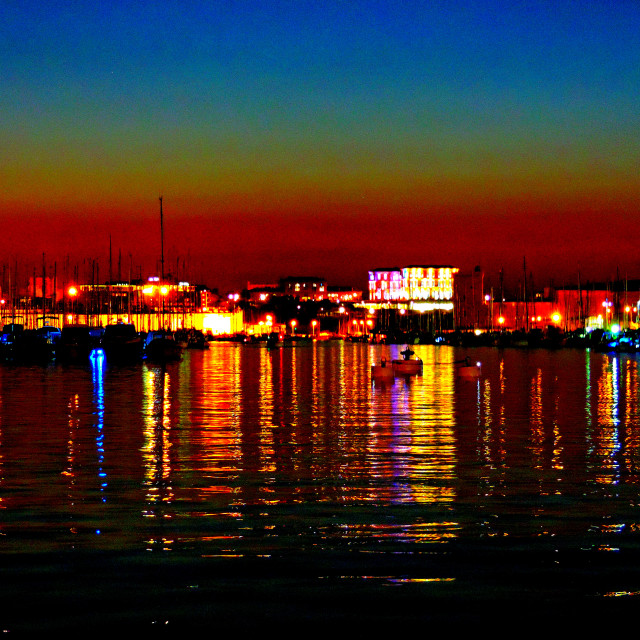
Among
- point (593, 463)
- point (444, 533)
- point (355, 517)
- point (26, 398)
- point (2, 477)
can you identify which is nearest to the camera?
point (444, 533)

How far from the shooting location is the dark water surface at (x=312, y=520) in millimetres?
8797

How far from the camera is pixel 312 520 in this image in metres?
12.9

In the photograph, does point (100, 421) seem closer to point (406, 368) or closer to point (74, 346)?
point (406, 368)

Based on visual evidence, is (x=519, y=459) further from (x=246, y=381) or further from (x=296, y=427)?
(x=246, y=381)

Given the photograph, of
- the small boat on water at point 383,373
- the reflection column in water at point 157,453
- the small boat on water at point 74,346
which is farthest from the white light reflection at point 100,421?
the small boat on water at point 74,346

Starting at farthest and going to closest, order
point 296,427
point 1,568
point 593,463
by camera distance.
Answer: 1. point 296,427
2. point 593,463
3. point 1,568

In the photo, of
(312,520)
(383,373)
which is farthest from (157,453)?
(383,373)

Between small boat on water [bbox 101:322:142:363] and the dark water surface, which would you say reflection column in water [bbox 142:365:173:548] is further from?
small boat on water [bbox 101:322:142:363]

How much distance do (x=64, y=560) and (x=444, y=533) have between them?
4372mm

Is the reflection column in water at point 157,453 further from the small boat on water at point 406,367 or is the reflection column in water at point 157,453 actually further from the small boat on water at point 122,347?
the small boat on water at point 122,347

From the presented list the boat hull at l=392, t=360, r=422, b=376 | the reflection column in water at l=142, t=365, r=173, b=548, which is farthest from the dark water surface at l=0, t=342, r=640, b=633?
the boat hull at l=392, t=360, r=422, b=376

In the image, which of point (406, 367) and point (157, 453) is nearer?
point (157, 453)

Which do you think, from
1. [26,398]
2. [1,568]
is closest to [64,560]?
[1,568]

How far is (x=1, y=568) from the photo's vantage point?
393 inches
